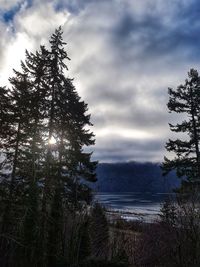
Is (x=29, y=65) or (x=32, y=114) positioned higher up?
(x=29, y=65)

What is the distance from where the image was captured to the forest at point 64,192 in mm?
14930

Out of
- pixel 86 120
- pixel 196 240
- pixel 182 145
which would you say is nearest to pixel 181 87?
pixel 182 145

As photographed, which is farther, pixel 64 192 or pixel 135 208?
pixel 135 208

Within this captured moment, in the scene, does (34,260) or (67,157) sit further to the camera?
(67,157)

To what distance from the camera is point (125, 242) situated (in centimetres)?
2000

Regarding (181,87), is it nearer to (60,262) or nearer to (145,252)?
(145,252)

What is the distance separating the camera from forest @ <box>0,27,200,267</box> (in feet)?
49.0

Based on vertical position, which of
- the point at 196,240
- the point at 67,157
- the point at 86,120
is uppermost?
the point at 86,120

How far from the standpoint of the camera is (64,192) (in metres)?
28.4

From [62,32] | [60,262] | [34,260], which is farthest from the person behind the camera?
[62,32]

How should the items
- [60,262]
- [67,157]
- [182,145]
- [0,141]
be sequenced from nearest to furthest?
1. [60,262]
2. [0,141]
3. [182,145]
4. [67,157]

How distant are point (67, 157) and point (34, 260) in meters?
14.7

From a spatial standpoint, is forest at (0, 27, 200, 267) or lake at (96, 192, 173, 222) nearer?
forest at (0, 27, 200, 267)

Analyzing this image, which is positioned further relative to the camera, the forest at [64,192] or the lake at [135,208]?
the lake at [135,208]
